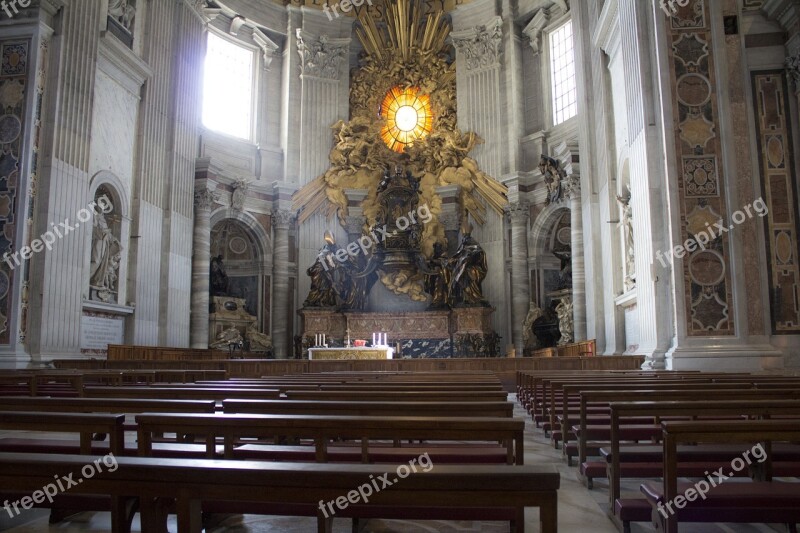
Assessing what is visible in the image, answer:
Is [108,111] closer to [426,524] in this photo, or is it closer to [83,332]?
[83,332]

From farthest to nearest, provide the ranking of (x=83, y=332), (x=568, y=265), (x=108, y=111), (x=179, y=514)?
(x=568, y=265), (x=108, y=111), (x=83, y=332), (x=179, y=514)

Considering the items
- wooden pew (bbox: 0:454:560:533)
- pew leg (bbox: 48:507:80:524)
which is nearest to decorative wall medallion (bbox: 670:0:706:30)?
pew leg (bbox: 48:507:80:524)

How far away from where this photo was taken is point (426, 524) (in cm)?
278

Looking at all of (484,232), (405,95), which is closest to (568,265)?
(484,232)

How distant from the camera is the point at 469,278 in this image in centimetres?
1806

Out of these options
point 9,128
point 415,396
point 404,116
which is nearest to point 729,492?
point 415,396

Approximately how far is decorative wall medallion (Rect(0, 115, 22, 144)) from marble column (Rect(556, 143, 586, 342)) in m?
11.8

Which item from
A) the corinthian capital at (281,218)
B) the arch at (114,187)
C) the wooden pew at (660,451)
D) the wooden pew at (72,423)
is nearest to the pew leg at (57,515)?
the wooden pew at (72,423)

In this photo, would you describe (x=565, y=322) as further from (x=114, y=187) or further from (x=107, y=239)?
(x=114, y=187)

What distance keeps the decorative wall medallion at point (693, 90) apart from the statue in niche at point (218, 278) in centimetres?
1288

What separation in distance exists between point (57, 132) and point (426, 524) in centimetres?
1120

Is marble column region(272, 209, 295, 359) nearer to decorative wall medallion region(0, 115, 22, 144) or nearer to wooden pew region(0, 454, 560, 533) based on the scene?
decorative wall medallion region(0, 115, 22, 144)

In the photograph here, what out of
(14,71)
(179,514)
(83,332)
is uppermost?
(14,71)

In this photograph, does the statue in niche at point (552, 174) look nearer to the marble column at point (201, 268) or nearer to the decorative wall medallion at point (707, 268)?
the decorative wall medallion at point (707, 268)
